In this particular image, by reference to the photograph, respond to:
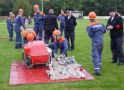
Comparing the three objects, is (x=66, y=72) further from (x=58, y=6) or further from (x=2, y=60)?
(x=58, y=6)

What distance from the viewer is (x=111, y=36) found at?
43.8ft

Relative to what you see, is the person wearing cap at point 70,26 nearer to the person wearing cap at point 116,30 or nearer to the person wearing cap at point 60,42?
the person wearing cap at point 60,42

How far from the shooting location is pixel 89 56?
1588 centimetres

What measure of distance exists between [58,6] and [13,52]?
81.3 m

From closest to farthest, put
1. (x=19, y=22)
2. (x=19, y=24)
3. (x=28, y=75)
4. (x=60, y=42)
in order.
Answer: (x=28, y=75) < (x=60, y=42) < (x=19, y=22) < (x=19, y=24)

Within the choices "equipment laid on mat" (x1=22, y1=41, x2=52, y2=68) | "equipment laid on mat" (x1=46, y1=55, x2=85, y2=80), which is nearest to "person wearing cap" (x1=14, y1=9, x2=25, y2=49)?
"equipment laid on mat" (x1=22, y1=41, x2=52, y2=68)

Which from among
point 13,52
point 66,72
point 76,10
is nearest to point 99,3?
point 76,10

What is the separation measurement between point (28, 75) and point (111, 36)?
3284 mm

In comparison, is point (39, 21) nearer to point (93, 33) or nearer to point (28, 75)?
point (28, 75)

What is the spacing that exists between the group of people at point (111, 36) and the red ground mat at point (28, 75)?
23.4 inches

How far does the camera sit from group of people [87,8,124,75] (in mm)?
11414

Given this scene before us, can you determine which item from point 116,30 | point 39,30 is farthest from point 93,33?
point 39,30

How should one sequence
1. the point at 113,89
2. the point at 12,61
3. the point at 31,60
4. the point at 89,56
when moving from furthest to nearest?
the point at 89,56 < the point at 12,61 < the point at 31,60 < the point at 113,89

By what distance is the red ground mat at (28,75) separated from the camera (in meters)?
10.7
